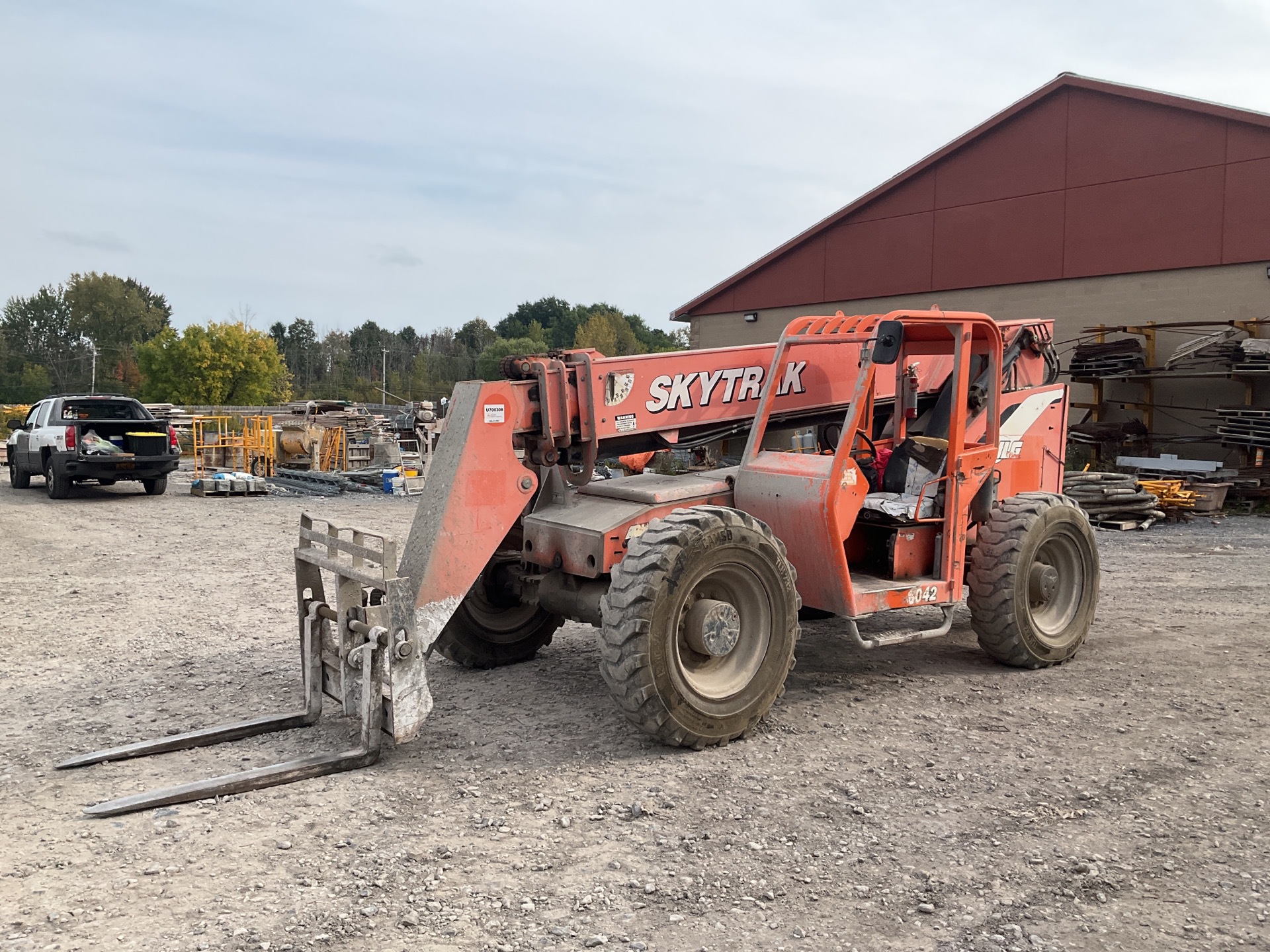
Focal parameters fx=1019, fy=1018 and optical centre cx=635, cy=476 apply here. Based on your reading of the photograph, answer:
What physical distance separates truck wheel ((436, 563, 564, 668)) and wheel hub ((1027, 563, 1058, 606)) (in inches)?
128

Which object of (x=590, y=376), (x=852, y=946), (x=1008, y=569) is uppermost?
(x=590, y=376)

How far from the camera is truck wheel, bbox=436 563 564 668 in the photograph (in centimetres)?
681

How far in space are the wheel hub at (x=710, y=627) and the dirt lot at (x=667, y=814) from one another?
0.55 metres

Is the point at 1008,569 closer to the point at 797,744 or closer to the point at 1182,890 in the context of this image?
the point at 797,744

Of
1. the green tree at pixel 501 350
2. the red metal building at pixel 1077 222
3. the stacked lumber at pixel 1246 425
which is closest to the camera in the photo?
the stacked lumber at pixel 1246 425

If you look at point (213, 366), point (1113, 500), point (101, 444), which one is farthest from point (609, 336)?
point (1113, 500)

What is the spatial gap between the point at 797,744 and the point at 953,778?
0.85 metres

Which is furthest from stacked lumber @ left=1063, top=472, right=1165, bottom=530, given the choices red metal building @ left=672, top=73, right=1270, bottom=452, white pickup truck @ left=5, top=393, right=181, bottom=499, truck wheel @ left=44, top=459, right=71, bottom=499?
truck wheel @ left=44, top=459, right=71, bottom=499

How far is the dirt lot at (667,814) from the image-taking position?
3664mm

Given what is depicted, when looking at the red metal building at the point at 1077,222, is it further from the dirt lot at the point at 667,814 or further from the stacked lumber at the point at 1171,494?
the dirt lot at the point at 667,814

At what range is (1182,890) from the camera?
391 cm

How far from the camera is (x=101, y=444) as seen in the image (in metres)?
18.9

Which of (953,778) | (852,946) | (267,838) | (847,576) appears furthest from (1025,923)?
(267,838)

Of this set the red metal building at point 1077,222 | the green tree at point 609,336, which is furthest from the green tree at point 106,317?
the red metal building at point 1077,222
